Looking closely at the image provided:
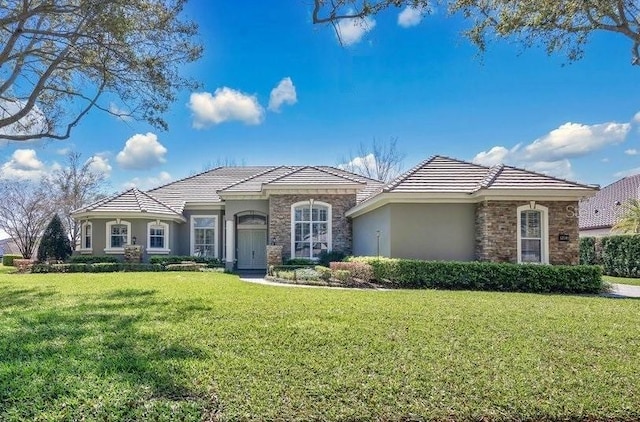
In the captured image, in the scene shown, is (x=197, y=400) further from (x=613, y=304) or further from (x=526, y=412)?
(x=613, y=304)

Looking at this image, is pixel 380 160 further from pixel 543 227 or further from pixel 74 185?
pixel 74 185

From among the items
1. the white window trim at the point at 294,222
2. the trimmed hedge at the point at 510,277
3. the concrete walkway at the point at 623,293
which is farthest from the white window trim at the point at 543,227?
the white window trim at the point at 294,222

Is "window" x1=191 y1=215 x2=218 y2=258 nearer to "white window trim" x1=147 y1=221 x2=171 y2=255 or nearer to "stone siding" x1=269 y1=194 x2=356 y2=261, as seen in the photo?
"white window trim" x1=147 y1=221 x2=171 y2=255

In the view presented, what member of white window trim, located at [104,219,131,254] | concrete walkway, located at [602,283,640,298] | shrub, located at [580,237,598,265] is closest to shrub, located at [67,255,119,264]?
white window trim, located at [104,219,131,254]

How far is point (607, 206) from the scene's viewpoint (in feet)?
111

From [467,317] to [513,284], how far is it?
5983 mm

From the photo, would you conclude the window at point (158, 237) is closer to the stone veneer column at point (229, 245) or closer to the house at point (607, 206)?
the stone veneer column at point (229, 245)

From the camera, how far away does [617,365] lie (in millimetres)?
5855

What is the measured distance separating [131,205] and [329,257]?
10.8 metres

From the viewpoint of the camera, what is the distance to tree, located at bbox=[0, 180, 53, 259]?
1323 inches

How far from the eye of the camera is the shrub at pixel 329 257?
19.8 meters

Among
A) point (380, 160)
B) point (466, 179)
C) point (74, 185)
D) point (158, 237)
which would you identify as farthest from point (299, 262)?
point (74, 185)

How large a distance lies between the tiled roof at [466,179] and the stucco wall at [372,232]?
1.26 m

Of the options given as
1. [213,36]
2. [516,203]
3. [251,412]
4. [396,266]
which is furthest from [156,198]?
[251,412]
